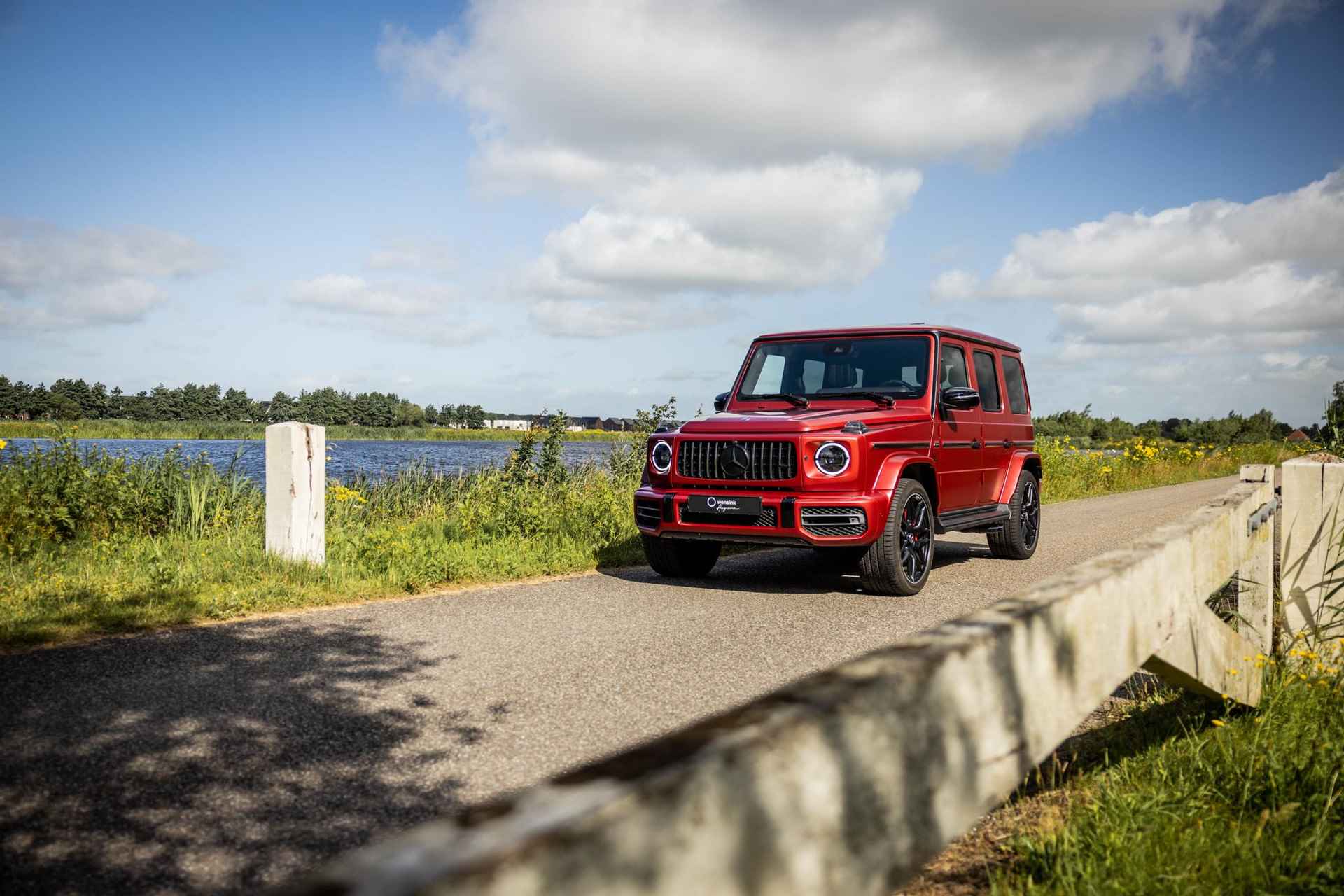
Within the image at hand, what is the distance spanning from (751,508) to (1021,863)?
4.87 m

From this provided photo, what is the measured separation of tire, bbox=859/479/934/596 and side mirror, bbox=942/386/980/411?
37.2 inches

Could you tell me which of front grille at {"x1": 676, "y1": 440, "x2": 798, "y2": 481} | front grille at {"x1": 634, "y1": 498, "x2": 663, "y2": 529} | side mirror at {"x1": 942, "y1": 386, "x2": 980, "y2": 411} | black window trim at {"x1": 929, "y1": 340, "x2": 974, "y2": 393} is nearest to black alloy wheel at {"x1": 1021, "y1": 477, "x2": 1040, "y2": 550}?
black window trim at {"x1": 929, "y1": 340, "x2": 974, "y2": 393}

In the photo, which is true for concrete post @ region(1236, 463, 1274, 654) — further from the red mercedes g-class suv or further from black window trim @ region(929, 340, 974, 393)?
black window trim @ region(929, 340, 974, 393)

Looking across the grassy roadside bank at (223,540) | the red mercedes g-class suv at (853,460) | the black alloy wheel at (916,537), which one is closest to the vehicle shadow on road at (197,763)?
the grassy roadside bank at (223,540)

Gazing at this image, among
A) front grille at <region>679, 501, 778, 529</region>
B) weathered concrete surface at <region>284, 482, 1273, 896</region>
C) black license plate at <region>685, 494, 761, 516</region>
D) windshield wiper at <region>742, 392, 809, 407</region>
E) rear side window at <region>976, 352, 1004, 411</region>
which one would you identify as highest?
rear side window at <region>976, 352, 1004, 411</region>

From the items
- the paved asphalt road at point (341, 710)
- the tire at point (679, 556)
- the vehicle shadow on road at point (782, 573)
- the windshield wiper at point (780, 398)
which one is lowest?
the vehicle shadow on road at point (782, 573)

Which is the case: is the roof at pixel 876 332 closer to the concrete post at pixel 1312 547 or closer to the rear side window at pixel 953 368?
the rear side window at pixel 953 368

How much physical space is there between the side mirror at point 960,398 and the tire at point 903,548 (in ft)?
3.10

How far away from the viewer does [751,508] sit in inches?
292

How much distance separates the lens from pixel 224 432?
38.2 metres

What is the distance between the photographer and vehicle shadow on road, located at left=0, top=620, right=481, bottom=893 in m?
2.77

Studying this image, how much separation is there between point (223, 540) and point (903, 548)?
18.9 ft

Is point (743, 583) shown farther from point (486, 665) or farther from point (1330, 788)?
point (1330, 788)

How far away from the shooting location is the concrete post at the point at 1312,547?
4113 millimetres
